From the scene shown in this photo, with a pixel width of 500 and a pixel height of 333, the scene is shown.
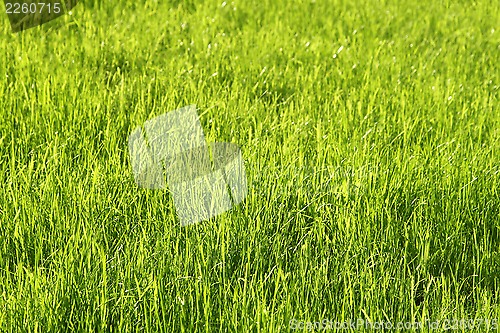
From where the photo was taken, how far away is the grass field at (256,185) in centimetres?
212

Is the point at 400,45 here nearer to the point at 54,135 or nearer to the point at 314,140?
the point at 314,140

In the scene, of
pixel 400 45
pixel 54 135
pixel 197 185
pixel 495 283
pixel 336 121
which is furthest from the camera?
pixel 400 45

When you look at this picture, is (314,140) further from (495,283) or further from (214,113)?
(495,283)

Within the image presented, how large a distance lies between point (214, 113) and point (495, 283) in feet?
4.97

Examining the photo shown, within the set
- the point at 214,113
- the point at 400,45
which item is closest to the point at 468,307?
the point at 214,113

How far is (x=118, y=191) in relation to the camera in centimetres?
265

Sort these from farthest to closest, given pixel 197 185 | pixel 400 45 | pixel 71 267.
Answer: pixel 400 45 → pixel 197 185 → pixel 71 267

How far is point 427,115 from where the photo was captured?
136 inches

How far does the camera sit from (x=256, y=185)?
2654 millimetres

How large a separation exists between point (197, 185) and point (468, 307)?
3.35 feet

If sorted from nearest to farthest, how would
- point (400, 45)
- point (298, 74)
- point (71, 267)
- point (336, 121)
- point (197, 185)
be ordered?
point (71, 267), point (197, 185), point (336, 121), point (298, 74), point (400, 45)

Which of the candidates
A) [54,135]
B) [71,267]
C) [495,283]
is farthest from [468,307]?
[54,135]

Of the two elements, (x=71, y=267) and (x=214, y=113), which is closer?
(x=71, y=267)

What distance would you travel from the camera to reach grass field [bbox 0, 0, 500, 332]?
212 centimetres
